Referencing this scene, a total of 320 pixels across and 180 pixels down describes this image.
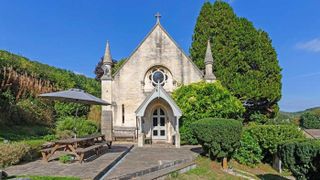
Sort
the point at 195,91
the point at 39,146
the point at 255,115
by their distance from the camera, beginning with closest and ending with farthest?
1. the point at 39,146
2. the point at 195,91
3. the point at 255,115

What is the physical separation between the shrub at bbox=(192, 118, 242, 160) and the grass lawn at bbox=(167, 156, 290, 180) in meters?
0.63

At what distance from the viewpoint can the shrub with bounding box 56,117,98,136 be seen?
18.7m

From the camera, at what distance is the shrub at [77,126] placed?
18.7 meters

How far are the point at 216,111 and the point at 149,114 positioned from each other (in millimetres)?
5177

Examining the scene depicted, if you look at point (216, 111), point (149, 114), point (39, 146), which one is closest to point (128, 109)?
point (149, 114)

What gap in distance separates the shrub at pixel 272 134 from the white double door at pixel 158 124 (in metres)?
7.62

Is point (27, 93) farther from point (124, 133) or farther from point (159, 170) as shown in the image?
point (159, 170)

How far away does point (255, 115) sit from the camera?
25734 millimetres

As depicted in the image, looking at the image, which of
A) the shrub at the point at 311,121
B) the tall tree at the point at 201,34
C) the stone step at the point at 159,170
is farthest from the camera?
the shrub at the point at 311,121

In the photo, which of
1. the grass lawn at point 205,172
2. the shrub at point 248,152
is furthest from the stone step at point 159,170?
the shrub at point 248,152

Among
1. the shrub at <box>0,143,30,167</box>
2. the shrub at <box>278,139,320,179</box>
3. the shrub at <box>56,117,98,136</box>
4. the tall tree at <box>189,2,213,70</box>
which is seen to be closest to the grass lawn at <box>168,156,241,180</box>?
the shrub at <box>278,139,320,179</box>

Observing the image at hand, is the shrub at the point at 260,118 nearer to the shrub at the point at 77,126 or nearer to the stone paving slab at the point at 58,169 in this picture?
the shrub at the point at 77,126

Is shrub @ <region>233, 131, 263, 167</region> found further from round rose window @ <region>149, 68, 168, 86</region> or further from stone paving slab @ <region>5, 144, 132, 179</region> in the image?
round rose window @ <region>149, 68, 168, 86</region>

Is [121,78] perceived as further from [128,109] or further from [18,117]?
[18,117]
